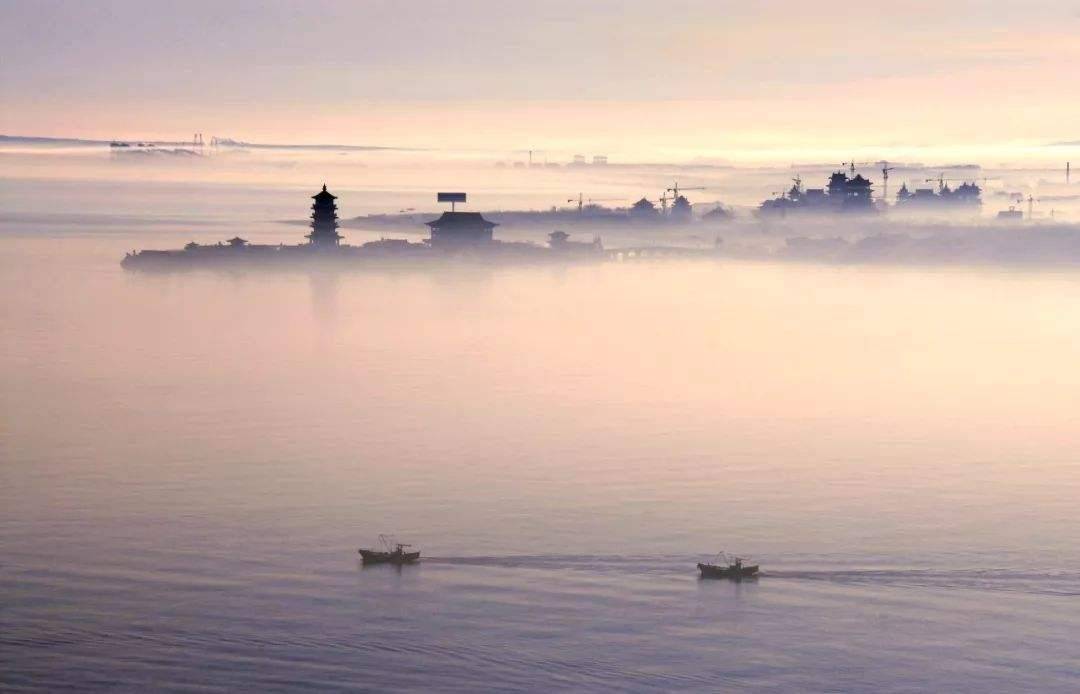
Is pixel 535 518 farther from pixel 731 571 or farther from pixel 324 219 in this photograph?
pixel 324 219

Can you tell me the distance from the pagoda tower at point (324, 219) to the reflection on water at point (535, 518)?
2243 inches

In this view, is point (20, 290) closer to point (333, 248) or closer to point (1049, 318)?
point (333, 248)

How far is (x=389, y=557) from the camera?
4459 cm

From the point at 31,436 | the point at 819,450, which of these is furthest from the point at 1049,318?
the point at 31,436

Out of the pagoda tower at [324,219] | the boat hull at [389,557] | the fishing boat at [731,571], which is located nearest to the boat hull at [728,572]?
the fishing boat at [731,571]

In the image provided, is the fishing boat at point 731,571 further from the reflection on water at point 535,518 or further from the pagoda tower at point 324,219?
the pagoda tower at point 324,219

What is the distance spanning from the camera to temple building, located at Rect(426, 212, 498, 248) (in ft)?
595

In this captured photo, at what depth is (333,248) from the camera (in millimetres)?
183250

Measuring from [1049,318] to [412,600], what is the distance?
12864 centimetres

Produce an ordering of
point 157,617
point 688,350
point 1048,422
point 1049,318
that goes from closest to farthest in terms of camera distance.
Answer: point 157,617, point 1048,422, point 688,350, point 1049,318

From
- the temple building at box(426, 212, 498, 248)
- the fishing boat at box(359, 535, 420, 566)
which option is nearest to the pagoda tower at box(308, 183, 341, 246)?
the temple building at box(426, 212, 498, 248)

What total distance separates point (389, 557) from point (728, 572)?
9776mm

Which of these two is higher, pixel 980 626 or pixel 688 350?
pixel 688 350

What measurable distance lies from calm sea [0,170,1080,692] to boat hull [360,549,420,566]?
1.27 ft
